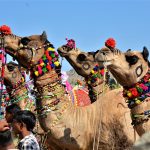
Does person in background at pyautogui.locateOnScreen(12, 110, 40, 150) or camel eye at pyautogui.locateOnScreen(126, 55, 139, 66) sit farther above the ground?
camel eye at pyautogui.locateOnScreen(126, 55, 139, 66)

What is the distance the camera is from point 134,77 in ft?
18.3

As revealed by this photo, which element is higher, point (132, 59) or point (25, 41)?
point (25, 41)

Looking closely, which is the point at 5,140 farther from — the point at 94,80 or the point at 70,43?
the point at 94,80

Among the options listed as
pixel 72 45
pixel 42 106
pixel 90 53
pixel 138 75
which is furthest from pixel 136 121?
pixel 90 53

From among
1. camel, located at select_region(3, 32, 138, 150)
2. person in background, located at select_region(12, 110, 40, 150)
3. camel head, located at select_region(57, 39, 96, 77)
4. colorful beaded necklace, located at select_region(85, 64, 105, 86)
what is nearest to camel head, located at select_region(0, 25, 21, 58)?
camel, located at select_region(3, 32, 138, 150)

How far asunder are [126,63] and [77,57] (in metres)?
2.36

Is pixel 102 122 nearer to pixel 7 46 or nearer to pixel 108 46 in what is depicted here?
pixel 108 46

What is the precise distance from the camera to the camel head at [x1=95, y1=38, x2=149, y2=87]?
559 cm

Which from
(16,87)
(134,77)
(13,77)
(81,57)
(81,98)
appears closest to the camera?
(134,77)

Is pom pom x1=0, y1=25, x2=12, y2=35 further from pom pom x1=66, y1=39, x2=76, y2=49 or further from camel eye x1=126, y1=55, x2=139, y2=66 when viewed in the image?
camel eye x1=126, y1=55, x2=139, y2=66

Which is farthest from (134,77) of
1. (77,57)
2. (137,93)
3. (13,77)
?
(13,77)

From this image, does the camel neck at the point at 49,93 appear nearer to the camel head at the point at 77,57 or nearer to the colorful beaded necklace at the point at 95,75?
the camel head at the point at 77,57

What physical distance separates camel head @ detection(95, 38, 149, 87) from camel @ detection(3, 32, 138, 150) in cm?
82

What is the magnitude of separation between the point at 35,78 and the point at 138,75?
172 centimetres
